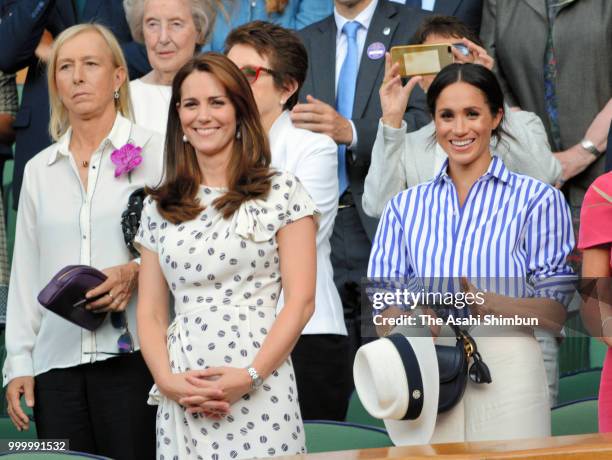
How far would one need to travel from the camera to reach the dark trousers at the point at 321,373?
5020mm

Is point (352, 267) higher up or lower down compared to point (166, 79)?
lower down

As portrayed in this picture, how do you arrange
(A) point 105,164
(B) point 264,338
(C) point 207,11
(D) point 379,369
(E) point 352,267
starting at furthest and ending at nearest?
(C) point 207,11 < (E) point 352,267 < (A) point 105,164 < (B) point 264,338 < (D) point 379,369

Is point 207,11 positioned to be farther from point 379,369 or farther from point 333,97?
point 379,369

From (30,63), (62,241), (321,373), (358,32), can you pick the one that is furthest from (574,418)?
(30,63)

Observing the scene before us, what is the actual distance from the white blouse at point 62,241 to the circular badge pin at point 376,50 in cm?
136

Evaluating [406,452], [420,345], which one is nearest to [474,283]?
[420,345]

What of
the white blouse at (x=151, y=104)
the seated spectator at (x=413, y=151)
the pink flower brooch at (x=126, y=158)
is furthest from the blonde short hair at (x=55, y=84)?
the seated spectator at (x=413, y=151)

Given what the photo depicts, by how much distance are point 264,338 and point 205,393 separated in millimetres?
262

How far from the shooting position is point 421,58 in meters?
5.34

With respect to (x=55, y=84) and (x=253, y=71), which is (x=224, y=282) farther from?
(x=55, y=84)

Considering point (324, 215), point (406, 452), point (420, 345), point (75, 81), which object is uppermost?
point (75, 81)

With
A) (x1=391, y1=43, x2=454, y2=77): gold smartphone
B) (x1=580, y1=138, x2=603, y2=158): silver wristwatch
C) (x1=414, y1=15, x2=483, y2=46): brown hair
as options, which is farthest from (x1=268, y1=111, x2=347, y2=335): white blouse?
(x1=580, y1=138, x2=603, y2=158): silver wristwatch

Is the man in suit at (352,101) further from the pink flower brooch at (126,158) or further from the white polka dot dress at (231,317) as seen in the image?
the white polka dot dress at (231,317)

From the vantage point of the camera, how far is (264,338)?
157 inches
